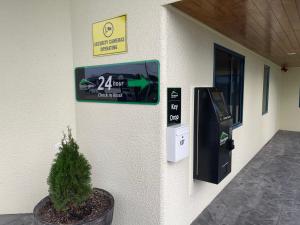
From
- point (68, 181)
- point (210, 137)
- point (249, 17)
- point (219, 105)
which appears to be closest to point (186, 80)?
point (219, 105)

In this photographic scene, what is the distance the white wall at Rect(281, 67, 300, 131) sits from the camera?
8133 millimetres

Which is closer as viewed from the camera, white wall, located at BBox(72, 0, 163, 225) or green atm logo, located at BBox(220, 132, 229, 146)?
white wall, located at BBox(72, 0, 163, 225)

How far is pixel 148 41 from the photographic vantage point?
79.7 inches

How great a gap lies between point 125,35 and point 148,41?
27cm

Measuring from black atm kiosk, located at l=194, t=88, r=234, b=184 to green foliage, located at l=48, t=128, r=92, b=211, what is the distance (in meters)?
1.19

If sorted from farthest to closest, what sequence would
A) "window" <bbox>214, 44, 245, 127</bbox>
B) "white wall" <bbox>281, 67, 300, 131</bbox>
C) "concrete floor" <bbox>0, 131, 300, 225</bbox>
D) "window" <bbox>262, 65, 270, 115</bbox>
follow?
1. "white wall" <bbox>281, 67, 300, 131</bbox>
2. "window" <bbox>262, 65, 270, 115</bbox>
3. "window" <bbox>214, 44, 245, 127</bbox>
4. "concrete floor" <bbox>0, 131, 300, 225</bbox>

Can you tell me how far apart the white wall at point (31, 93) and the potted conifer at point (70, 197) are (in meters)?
0.71

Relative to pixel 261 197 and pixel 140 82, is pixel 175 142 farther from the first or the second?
pixel 261 197

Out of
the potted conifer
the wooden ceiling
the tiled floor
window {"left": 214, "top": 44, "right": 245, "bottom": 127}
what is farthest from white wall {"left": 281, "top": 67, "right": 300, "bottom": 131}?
the potted conifer

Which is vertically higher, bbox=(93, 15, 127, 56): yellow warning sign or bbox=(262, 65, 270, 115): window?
bbox=(93, 15, 127, 56): yellow warning sign

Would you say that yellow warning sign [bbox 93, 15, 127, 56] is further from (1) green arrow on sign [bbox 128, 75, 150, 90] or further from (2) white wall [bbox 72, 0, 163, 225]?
(1) green arrow on sign [bbox 128, 75, 150, 90]

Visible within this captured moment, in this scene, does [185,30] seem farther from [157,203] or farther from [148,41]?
[157,203]

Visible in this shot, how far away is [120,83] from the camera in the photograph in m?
2.25

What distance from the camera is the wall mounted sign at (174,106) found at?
2088 millimetres
